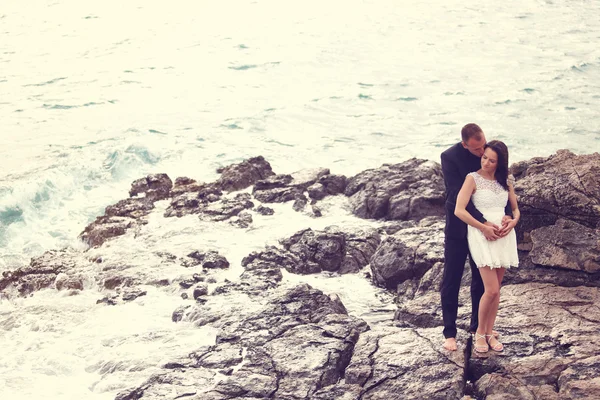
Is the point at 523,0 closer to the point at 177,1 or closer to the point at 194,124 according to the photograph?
the point at 177,1

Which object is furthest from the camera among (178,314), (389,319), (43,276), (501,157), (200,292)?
(43,276)

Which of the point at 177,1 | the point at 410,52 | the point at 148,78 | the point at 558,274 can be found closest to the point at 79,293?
the point at 558,274

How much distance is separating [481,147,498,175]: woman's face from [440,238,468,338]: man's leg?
844 mm

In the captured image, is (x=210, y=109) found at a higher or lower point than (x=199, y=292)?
lower

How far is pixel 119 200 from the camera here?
18625mm

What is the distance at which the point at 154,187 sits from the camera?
18.3 meters

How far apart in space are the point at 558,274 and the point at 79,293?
8.44 metres

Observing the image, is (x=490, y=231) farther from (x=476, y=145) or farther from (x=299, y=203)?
(x=299, y=203)

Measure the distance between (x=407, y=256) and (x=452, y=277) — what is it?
12.1 ft

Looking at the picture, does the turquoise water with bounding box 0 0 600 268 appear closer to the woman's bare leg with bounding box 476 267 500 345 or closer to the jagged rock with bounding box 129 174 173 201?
the jagged rock with bounding box 129 174 173 201

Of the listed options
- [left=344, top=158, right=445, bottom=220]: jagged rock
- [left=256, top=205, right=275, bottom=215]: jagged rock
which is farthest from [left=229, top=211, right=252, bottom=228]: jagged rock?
[left=344, top=158, right=445, bottom=220]: jagged rock

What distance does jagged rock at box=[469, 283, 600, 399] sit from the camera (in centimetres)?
733

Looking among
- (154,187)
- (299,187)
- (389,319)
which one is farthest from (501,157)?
(154,187)

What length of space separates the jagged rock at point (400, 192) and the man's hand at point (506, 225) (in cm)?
681
